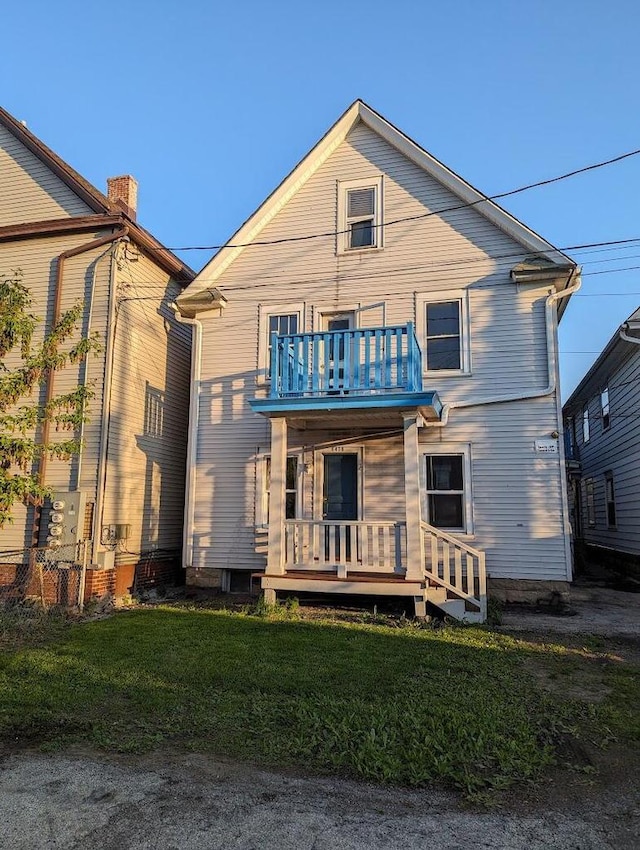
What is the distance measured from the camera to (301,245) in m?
12.9

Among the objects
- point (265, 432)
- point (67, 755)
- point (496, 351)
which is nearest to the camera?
point (67, 755)

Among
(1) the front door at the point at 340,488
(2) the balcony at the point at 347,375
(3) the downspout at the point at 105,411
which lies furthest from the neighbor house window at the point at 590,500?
(3) the downspout at the point at 105,411

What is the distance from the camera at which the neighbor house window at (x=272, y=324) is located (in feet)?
41.2

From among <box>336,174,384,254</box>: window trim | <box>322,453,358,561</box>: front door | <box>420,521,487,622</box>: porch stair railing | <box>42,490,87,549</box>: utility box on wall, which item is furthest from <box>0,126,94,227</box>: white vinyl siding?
<box>420,521,487,622</box>: porch stair railing

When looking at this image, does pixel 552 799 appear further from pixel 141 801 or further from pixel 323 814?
pixel 141 801

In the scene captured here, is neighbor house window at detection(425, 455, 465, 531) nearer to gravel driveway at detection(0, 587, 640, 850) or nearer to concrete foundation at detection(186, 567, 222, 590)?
concrete foundation at detection(186, 567, 222, 590)

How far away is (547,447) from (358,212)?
20.7 feet

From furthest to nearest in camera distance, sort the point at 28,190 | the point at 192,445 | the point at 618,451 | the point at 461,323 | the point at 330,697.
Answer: the point at 618,451 → the point at 28,190 → the point at 192,445 → the point at 461,323 → the point at 330,697

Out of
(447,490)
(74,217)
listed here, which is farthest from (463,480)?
(74,217)

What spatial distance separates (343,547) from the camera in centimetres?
989

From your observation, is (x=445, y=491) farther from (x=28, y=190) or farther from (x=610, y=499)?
(x=28, y=190)

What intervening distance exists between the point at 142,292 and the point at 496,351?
7619mm

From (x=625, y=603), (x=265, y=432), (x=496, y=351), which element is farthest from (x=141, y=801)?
(x=625, y=603)

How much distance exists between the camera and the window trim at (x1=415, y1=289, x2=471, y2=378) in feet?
37.9
